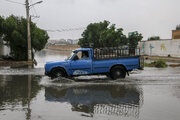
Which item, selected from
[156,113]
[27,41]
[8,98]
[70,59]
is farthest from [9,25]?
[156,113]

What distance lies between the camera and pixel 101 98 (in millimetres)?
8719

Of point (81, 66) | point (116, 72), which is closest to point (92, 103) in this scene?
point (81, 66)

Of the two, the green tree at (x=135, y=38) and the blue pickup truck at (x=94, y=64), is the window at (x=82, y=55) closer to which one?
the blue pickup truck at (x=94, y=64)

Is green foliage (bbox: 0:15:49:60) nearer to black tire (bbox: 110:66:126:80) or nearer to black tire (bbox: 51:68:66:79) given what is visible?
black tire (bbox: 51:68:66:79)

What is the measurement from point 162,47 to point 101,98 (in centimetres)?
4196

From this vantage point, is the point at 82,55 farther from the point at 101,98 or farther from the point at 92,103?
the point at 92,103

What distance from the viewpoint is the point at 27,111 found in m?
6.95

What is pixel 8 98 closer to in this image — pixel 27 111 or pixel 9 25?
pixel 27 111

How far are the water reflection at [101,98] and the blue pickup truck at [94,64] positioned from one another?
226 centimetres

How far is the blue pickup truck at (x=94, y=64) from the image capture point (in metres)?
13.2

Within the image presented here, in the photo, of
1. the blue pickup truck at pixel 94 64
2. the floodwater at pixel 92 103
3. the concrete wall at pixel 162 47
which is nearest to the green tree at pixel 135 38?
the concrete wall at pixel 162 47

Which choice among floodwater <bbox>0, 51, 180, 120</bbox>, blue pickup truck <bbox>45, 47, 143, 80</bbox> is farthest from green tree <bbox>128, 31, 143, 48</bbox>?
Answer: floodwater <bbox>0, 51, 180, 120</bbox>

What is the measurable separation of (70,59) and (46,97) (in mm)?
4676

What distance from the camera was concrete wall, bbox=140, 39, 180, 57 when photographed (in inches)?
1677
